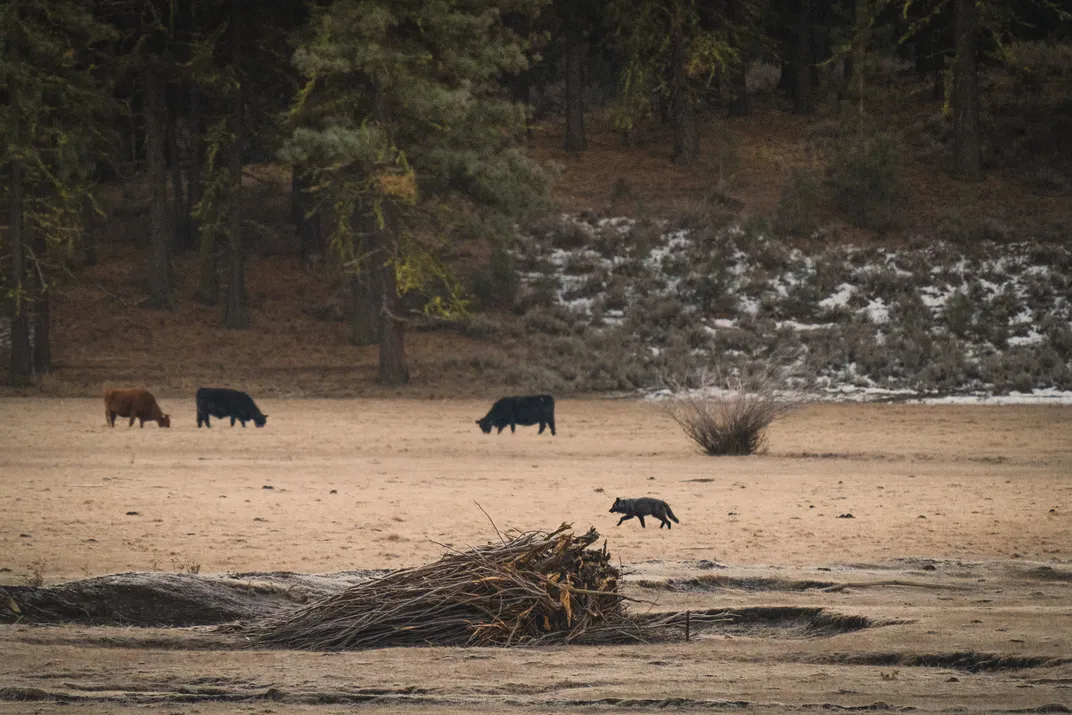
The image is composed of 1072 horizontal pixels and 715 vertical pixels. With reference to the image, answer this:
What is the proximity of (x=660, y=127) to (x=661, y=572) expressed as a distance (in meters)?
47.4

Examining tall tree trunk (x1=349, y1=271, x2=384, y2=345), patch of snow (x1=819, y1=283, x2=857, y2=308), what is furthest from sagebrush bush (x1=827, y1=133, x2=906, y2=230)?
tall tree trunk (x1=349, y1=271, x2=384, y2=345)

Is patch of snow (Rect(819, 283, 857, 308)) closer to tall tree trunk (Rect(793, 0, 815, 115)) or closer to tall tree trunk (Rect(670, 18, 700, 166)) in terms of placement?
tall tree trunk (Rect(670, 18, 700, 166))

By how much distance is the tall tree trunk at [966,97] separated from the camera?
148 feet

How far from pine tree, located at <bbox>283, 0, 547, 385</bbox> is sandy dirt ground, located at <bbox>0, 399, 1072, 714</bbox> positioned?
728 centimetres

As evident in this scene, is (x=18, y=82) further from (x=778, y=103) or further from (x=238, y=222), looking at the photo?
(x=778, y=103)

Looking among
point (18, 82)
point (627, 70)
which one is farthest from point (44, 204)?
point (627, 70)

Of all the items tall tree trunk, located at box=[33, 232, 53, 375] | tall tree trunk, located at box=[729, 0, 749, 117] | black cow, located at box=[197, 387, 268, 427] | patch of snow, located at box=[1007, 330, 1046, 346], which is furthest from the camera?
tall tree trunk, located at box=[729, 0, 749, 117]

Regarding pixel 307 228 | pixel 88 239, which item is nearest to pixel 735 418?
pixel 307 228

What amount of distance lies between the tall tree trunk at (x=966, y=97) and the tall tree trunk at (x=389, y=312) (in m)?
20.1

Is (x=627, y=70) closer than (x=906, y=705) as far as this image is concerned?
No

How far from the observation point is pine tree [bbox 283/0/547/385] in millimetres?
32062

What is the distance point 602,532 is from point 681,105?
123 ft

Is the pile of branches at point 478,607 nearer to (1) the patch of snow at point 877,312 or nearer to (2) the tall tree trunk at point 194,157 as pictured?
(2) the tall tree trunk at point 194,157

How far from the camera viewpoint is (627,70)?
147 feet
